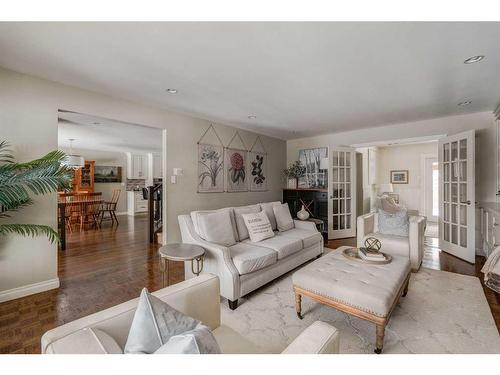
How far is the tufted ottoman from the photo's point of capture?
1.65 metres

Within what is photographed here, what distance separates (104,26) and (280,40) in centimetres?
126

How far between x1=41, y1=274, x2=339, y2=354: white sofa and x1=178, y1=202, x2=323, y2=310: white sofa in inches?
38.6

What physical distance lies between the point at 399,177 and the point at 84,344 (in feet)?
27.1

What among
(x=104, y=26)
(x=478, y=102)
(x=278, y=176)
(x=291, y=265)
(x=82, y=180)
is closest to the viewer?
(x=104, y=26)

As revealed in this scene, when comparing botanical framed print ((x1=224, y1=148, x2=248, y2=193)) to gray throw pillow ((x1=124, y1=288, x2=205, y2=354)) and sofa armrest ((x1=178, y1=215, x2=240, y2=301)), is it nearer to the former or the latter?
sofa armrest ((x1=178, y1=215, x2=240, y2=301))

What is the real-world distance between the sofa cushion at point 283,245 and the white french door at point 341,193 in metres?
2.09

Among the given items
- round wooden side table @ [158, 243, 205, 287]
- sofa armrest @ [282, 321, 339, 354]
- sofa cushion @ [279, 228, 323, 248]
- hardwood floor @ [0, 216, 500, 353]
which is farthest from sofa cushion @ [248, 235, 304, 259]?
sofa armrest @ [282, 321, 339, 354]

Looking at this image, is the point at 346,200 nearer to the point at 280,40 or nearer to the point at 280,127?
the point at 280,127

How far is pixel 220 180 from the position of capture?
4.41m

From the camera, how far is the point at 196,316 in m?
1.22

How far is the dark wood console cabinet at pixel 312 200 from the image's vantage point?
196 inches

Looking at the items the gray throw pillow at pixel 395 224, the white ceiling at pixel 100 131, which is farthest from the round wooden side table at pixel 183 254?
the gray throw pillow at pixel 395 224

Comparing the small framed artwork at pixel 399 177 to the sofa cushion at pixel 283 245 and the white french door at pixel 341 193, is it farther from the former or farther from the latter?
the sofa cushion at pixel 283 245
